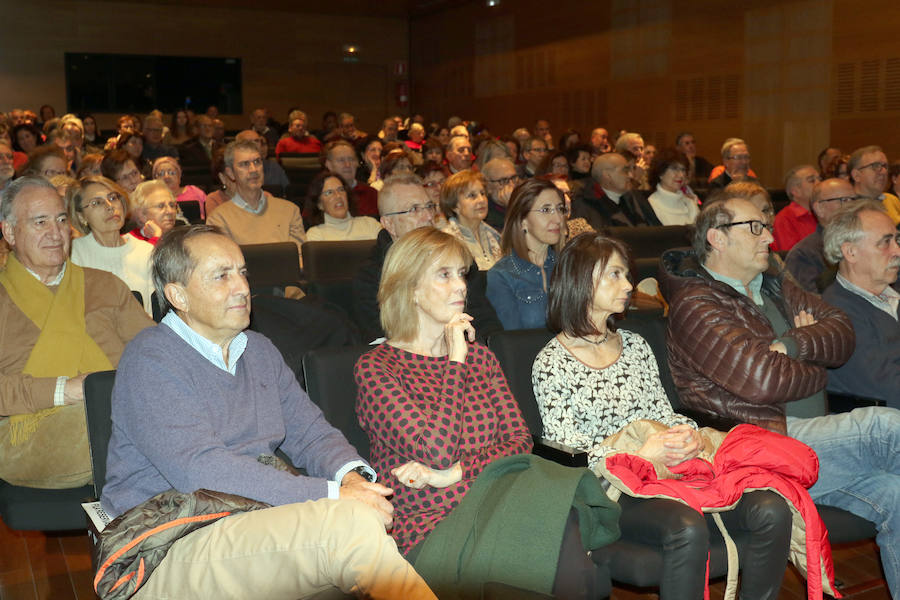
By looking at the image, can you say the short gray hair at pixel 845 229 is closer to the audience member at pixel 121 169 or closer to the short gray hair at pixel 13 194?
the short gray hair at pixel 13 194

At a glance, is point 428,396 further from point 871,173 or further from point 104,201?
point 871,173

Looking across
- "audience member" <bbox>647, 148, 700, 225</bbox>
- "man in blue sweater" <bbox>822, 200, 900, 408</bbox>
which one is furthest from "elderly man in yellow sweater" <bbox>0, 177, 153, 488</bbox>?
"audience member" <bbox>647, 148, 700, 225</bbox>

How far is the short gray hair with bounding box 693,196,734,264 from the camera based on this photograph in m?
2.91

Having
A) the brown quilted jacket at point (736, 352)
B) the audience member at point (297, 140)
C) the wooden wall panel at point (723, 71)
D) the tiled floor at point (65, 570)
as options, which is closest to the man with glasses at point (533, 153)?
the wooden wall panel at point (723, 71)

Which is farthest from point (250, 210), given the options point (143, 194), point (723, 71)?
point (723, 71)

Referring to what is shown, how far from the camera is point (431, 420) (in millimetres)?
2170

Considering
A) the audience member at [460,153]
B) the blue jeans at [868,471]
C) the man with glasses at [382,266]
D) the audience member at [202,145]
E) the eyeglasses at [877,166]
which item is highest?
the audience member at [202,145]

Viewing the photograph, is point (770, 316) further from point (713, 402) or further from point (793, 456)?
point (793, 456)

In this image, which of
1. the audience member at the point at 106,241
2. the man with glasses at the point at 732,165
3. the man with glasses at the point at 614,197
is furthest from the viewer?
the man with glasses at the point at 732,165

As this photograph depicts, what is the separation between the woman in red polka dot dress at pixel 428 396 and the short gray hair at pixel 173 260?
512 millimetres

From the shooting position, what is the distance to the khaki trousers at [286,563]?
5.66ft

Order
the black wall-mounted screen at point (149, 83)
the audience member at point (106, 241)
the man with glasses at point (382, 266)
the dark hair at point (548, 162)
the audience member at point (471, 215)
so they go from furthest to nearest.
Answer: the black wall-mounted screen at point (149, 83)
the dark hair at point (548, 162)
the audience member at point (471, 215)
the audience member at point (106, 241)
the man with glasses at point (382, 266)

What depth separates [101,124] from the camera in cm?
1727

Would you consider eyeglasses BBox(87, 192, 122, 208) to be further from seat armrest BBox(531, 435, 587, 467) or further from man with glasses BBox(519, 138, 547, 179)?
man with glasses BBox(519, 138, 547, 179)
